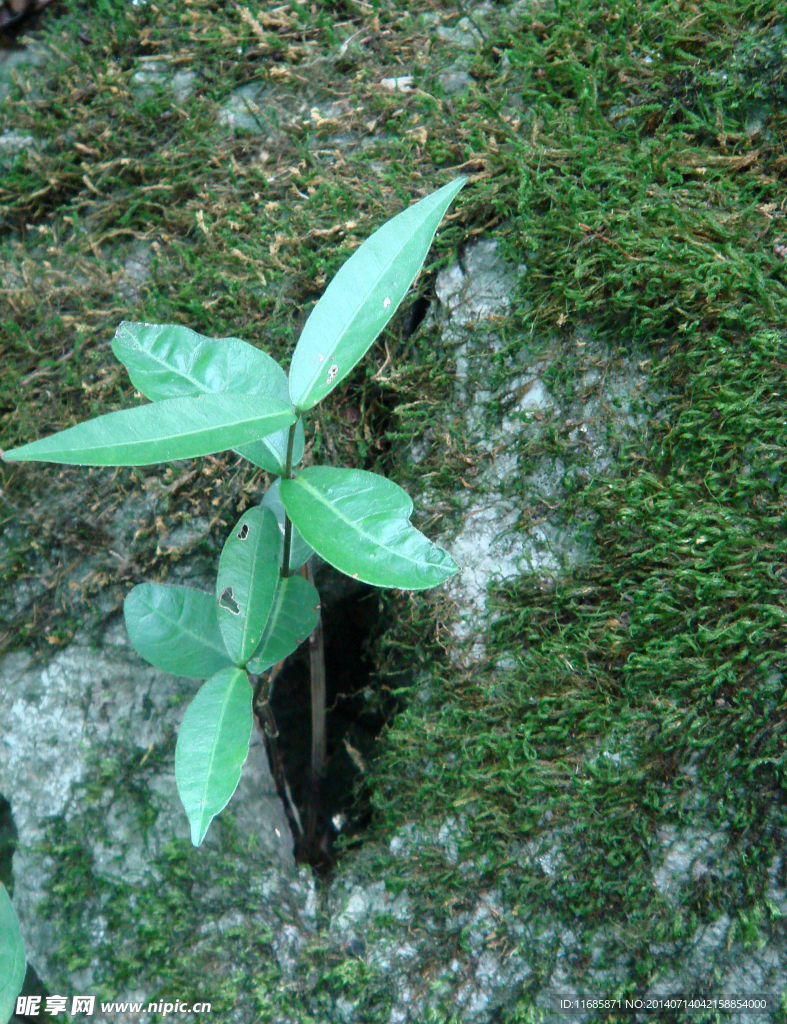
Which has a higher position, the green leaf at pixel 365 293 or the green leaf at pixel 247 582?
the green leaf at pixel 365 293

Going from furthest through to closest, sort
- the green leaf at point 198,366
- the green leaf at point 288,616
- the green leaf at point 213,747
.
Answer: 1. the green leaf at point 288,616
2. the green leaf at point 198,366
3. the green leaf at point 213,747

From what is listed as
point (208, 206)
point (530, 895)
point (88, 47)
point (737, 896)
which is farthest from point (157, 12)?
point (737, 896)

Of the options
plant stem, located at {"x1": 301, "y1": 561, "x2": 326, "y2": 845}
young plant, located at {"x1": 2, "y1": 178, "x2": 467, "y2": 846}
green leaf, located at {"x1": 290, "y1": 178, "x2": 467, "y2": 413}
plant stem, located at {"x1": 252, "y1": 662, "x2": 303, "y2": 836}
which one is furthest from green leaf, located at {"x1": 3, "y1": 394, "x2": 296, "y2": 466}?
plant stem, located at {"x1": 252, "y1": 662, "x2": 303, "y2": 836}

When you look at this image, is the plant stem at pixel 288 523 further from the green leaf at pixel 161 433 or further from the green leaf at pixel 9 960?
the green leaf at pixel 9 960

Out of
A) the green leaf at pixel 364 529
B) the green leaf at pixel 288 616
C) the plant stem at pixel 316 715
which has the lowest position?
the plant stem at pixel 316 715

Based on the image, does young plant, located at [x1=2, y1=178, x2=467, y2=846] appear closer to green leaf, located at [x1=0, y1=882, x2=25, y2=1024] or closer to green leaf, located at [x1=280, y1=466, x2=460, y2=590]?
green leaf, located at [x1=280, y1=466, x2=460, y2=590]

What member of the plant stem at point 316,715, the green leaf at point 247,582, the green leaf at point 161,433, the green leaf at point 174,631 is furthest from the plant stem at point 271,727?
the green leaf at point 161,433

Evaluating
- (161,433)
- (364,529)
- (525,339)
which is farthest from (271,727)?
(525,339)

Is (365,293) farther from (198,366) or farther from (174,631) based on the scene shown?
(174,631)

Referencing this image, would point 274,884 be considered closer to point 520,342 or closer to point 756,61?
point 520,342
